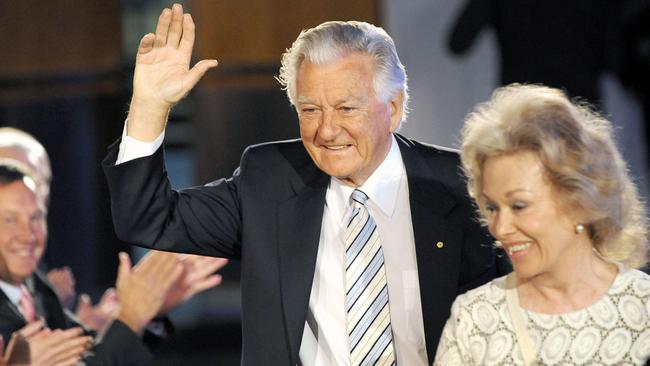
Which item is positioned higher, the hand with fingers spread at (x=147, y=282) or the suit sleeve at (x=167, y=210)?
the suit sleeve at (x=167, y=210)

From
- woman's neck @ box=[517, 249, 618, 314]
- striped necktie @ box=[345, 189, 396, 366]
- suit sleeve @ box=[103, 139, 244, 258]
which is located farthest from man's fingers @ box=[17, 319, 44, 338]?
woman's neck @ box=[517, 249, 618, 314]

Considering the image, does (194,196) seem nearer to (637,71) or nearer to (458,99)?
(458,99)

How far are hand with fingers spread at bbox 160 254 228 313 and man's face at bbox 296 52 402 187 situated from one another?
1.66 metres

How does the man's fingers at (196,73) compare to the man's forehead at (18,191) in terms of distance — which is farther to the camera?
the man's forehead at (18,191)

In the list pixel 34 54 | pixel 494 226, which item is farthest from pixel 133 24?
pixel 494 226

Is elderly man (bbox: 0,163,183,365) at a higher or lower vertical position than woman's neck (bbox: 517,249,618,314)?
lower

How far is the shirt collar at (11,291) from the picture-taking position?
145 inches

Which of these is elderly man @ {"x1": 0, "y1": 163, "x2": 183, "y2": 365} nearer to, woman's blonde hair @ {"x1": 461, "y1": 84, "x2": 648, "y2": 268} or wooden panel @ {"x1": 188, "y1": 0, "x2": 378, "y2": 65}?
wooden panel @ {"x1": 188, "y1": 0, "x2": 378, "y2": 65}

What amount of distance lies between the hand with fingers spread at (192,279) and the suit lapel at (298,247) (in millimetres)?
1548

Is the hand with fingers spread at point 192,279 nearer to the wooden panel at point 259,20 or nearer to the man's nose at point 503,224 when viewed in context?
the wooden panel at point 259,20

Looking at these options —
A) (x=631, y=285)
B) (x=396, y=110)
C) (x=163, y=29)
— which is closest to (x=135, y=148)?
(x=163, y=29)

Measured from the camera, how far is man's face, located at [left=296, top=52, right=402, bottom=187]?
2574mm

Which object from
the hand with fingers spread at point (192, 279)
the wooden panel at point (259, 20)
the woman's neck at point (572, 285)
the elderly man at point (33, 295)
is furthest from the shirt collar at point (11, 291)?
the woman's neck at point (572, 285)

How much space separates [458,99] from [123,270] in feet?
4.63
